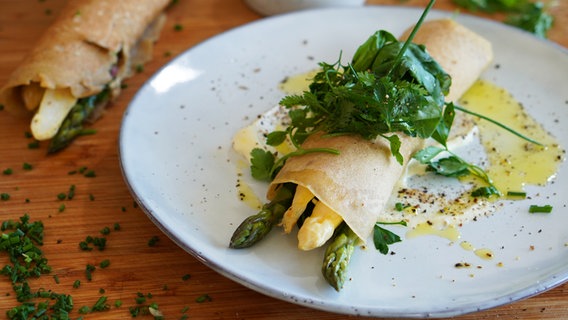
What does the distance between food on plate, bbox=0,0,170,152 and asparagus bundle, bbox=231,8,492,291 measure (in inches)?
46.2

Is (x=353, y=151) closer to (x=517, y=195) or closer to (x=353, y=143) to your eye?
(x=353, y=143)

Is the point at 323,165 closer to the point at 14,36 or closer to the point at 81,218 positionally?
the point at 81,218

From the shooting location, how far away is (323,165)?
280 centimetres

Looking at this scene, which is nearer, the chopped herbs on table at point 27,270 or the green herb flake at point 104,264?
the chopped herbs on table at point 27,270

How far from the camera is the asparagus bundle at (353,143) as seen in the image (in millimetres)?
2689

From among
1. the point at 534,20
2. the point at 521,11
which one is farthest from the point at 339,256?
the point at 521,11

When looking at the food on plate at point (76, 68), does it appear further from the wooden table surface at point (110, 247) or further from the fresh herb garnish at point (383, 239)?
the fresh herb garnish at point (383, 239)

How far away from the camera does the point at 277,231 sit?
2.80 meters

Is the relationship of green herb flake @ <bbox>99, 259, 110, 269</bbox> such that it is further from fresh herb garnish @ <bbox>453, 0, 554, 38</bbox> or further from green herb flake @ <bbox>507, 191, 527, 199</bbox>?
fresh herb garnish @ <bbox>453, 0, 554, 38</bbox>

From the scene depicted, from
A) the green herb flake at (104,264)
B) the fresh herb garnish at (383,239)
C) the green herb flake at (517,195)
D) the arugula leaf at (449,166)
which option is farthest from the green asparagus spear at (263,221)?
the green herb flake at (517,195)

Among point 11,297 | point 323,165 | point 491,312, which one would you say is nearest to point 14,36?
point 11,297

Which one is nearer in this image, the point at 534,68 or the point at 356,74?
the point at 356,74

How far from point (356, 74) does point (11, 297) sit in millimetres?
1629

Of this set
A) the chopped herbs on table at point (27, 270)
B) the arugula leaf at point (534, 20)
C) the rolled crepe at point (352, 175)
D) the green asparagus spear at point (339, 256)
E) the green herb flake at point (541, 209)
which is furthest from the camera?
the arugula leaf at point (534, 20)
